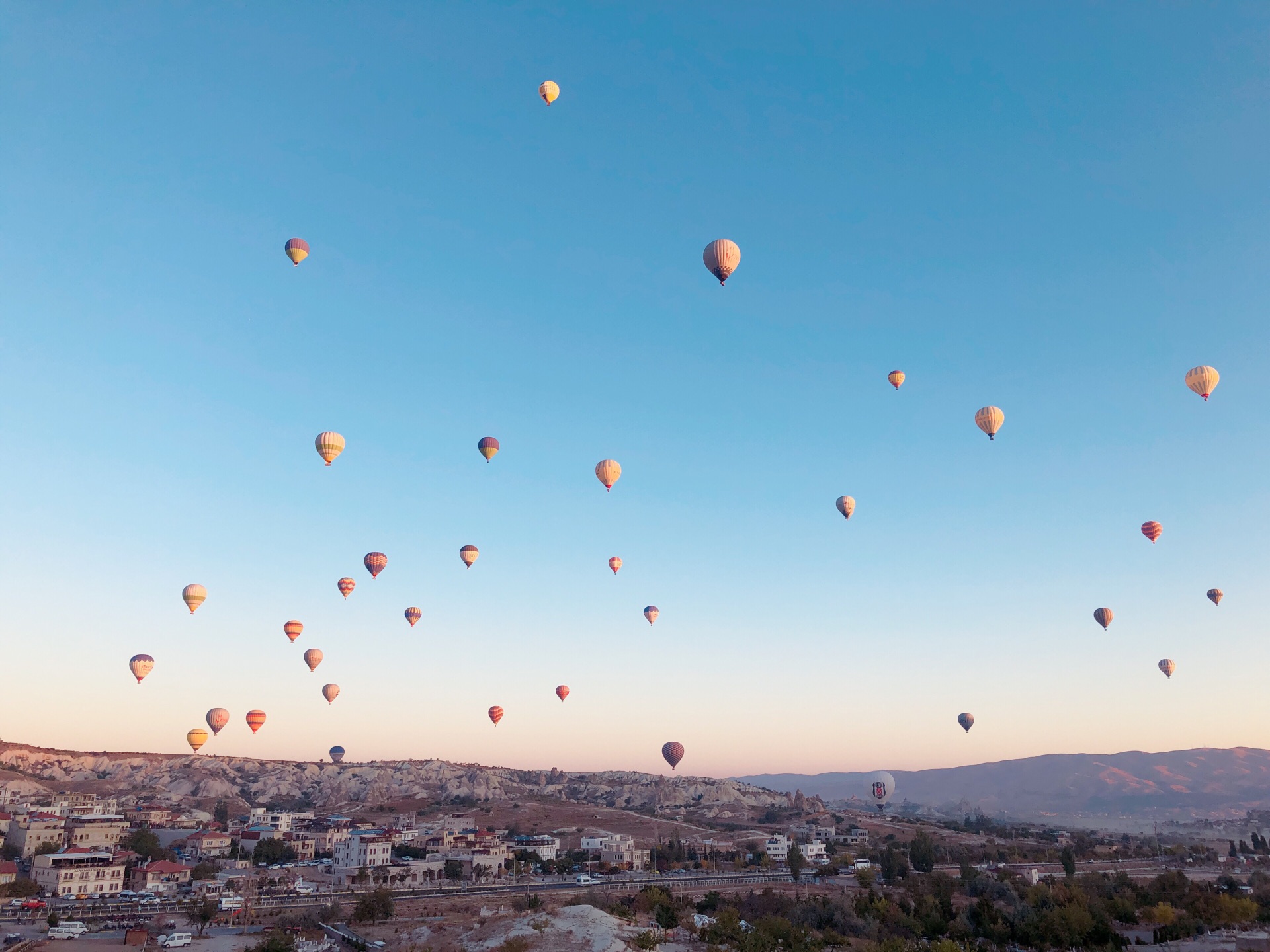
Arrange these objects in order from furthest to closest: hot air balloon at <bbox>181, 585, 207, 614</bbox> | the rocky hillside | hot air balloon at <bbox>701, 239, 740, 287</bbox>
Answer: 1. the rocky hillside
2. hot air balloon at <bbox>181, 585, 207, 614</bbox>
3. hot air balloon at <bbox>701, 239, 740, 287</bbox>

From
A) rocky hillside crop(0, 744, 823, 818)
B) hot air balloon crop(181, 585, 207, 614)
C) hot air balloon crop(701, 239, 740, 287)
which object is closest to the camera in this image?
hot air balloon crop(701, 239, 740, 287)

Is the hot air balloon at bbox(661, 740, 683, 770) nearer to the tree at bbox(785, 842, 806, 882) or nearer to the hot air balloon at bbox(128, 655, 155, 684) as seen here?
the tree at bbox(785, 842, 806, 882)

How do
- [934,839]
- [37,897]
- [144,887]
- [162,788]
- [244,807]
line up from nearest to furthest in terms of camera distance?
[37,897] < [144,887] < [934,839] < [244,807] < [162,788]

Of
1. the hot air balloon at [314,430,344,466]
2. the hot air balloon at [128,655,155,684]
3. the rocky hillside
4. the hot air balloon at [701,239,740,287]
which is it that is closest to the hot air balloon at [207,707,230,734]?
the hot air balloon at [128,655,155,684]

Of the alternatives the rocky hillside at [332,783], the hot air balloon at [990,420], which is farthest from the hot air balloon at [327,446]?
the rocky hillside at [332,783]

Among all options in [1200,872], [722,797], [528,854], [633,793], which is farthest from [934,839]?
[633,793]

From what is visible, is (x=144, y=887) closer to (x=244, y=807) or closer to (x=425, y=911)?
(x=425, y=911)

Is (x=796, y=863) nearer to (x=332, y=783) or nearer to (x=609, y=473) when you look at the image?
Answer: (x=609, y=473)
